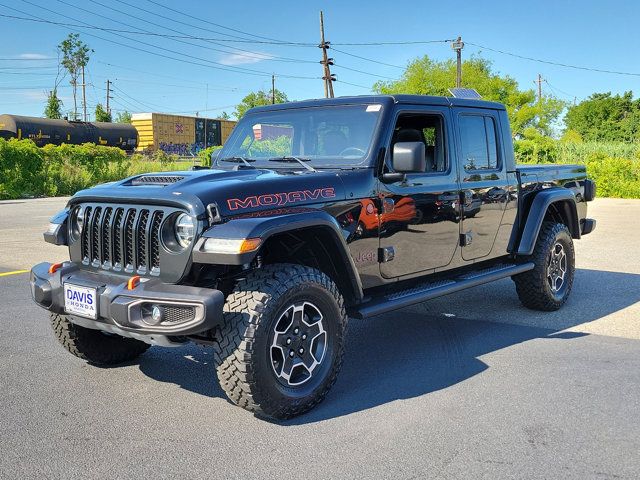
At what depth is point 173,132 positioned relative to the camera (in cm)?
5312

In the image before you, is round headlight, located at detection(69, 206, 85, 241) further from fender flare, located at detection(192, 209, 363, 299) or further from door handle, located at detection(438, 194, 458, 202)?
door handle, located at detection(438, 194, 458, 202)

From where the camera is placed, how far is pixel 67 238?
418cm

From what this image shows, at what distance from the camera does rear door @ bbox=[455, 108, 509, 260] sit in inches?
202

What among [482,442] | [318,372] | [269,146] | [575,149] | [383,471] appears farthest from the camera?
[575,149]

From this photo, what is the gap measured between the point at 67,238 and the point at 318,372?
6.24ft

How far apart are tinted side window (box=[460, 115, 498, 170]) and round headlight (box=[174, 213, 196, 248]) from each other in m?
2.58

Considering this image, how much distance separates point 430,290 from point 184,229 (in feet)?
6.58

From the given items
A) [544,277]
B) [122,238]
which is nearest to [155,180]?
[122,238]

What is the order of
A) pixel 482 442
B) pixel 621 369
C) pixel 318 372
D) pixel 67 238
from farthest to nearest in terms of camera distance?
pixel 621 369, pixel 67 238, pixel 318 372, pixel 482 442

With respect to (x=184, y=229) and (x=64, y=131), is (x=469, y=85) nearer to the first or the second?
(x=64, y=131)

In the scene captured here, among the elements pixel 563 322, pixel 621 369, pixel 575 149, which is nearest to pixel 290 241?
pixel 621 369

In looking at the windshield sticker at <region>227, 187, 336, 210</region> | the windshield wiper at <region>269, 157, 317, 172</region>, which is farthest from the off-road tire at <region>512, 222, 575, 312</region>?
the windshield sticker at <region>227, 187, 336, 210</region>

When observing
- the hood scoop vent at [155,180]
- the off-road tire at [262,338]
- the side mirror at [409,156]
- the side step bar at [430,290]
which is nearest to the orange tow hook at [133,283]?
the off-road tire at [262,338]

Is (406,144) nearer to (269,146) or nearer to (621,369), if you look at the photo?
(269,146)
